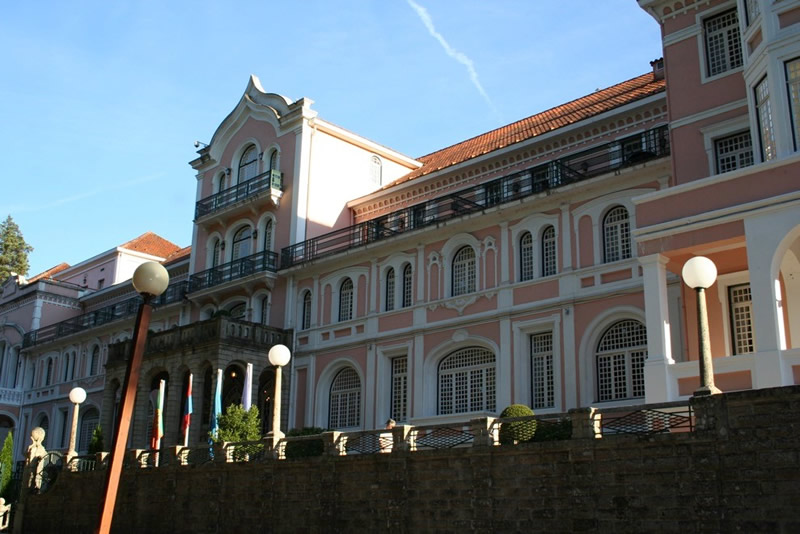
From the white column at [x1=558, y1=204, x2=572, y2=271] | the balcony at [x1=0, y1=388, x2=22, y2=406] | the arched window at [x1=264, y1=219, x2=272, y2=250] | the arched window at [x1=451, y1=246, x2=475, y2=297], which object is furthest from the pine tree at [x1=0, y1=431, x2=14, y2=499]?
the white column at [x1=558, y1=204, x2=572, y2=271]

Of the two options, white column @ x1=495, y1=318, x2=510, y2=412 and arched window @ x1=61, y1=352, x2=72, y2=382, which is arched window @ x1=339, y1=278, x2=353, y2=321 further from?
arched window @ x1=61, y1=352, x2=72, y2=382

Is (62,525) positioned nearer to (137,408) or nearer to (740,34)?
(137,408)

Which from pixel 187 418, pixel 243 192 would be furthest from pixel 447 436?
pixel 243 192

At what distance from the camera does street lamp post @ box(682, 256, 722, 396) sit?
14453 millimetres

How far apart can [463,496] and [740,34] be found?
41.4ft

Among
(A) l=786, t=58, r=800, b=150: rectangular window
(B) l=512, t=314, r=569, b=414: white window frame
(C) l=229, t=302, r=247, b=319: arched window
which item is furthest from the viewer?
(C) l=229, t=302, r=247, b=319: arched window

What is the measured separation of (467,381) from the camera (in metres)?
28.2

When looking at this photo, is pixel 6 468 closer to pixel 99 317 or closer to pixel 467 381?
pixel 99 317

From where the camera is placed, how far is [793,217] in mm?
17297

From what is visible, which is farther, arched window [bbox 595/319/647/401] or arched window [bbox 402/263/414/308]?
arched window [bbox 402/263/414/308]

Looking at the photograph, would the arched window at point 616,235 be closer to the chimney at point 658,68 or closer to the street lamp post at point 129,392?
the chimney at point 658,68

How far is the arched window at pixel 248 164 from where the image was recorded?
3872 cm

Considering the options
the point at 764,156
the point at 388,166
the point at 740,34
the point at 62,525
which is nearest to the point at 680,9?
the point at 740,34

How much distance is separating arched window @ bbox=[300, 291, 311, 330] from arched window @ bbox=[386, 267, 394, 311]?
3.99 metres
